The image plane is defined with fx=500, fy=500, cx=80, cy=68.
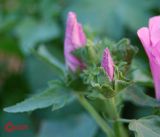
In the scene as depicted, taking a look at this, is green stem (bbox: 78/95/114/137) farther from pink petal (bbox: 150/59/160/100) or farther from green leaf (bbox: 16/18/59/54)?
green leaf (bbox: 16/18/59/54)

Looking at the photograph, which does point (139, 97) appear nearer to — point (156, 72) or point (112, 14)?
point (156, 72)

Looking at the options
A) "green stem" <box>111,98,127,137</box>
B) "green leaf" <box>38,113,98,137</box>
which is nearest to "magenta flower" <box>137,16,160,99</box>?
"green stem" <box>111,98,127,137</box>

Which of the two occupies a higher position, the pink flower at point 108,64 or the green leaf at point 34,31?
the pink flower at point 108,64

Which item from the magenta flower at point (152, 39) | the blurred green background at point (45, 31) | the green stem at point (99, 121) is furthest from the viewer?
the blurred green background at point (45, 31)

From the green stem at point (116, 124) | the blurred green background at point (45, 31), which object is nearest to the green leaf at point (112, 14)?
the blurred green background at point (45, 31)

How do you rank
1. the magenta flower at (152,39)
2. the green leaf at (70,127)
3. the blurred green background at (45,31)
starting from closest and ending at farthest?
the magenta flower at (152,39) < the green leaf at (70,127) < the blurred green background at (45,31)

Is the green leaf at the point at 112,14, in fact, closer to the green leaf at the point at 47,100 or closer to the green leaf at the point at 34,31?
the green leaf at the point at 34,31

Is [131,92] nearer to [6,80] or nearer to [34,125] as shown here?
[34,125]
